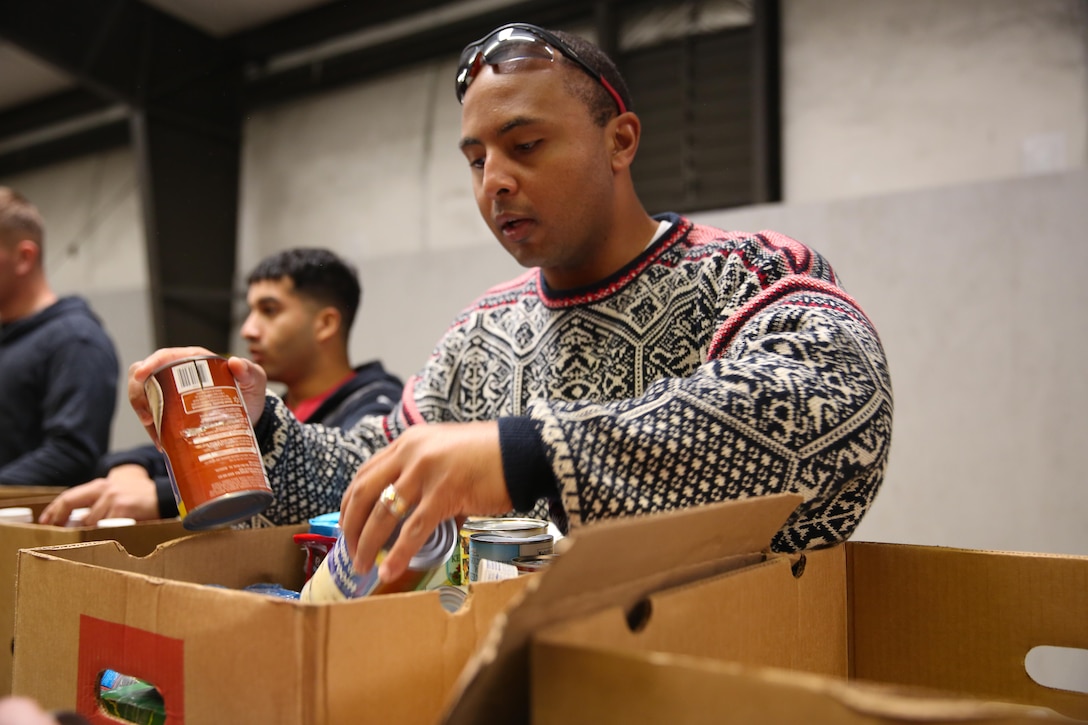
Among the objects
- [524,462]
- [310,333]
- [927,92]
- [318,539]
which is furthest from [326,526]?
[927,92]

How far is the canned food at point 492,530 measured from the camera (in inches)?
32.0

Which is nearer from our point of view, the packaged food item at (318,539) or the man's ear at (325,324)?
the packaged food item at (318,539)

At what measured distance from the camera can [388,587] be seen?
670 millimetres

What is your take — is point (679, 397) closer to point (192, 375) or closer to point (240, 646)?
point (240, 646)

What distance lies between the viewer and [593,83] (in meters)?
1.14

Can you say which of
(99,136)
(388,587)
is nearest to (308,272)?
(388,587)

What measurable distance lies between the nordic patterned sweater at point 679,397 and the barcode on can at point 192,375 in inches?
11.7

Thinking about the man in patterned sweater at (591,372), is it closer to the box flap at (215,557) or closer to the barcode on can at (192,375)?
the barcode on can at (192,375)

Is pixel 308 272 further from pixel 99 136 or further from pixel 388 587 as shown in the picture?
pixel 99 136

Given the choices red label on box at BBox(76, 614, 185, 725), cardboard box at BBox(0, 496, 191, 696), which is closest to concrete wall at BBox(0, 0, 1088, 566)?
cardboard box at BBox(0, 496, 191, 696)

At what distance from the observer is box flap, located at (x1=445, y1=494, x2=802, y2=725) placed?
43cm

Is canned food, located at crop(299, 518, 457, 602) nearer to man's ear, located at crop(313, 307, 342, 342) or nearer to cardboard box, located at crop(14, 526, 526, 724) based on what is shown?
cardboard box, located at crop(14, 526, 526, 724)

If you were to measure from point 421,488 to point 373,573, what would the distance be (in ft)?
0.27

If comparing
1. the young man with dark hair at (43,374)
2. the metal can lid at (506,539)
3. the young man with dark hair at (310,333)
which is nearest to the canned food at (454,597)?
the metal can lid at (506,539)
